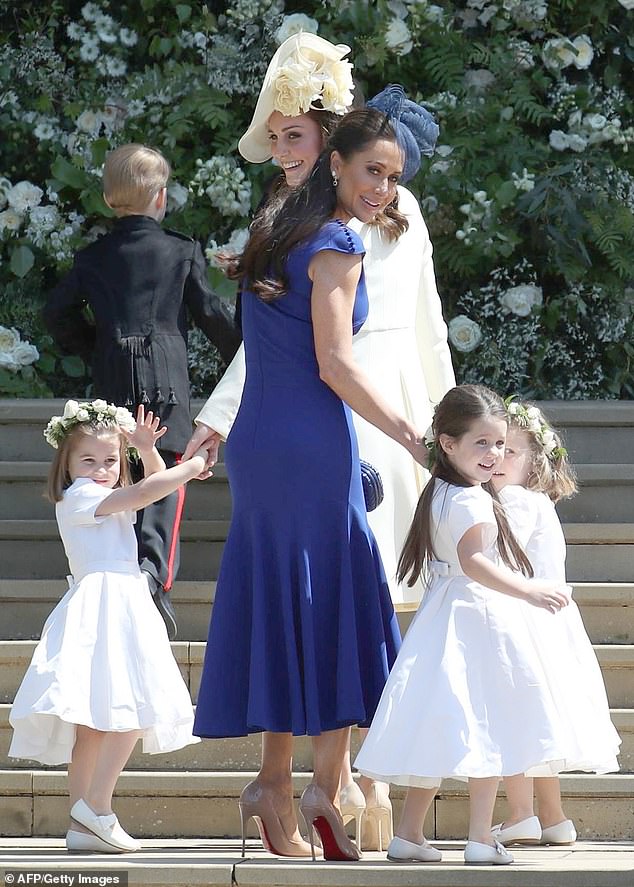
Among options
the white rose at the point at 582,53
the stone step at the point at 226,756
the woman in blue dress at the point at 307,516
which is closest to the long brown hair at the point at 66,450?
the woman in blue dress at the point at 307,516

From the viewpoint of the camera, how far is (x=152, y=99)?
25.8ft

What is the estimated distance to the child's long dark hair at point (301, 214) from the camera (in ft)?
11.7

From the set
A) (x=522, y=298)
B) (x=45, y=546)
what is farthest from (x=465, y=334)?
(x=45, y=546)

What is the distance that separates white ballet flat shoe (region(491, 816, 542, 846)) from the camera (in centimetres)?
395

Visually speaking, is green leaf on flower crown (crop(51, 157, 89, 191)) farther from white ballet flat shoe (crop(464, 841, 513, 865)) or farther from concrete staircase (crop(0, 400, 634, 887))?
white ballet flat shoe (crop(464, 841, 513, 865))

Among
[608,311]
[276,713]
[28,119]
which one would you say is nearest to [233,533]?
[276,713]

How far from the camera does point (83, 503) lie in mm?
4102

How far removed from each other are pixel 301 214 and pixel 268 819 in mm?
1341

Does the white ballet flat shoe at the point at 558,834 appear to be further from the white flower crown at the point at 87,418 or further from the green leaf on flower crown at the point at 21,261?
the green leaf on flower crown at the point at 21,261

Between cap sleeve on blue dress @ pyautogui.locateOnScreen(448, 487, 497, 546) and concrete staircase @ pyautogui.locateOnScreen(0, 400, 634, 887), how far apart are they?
2.57ft

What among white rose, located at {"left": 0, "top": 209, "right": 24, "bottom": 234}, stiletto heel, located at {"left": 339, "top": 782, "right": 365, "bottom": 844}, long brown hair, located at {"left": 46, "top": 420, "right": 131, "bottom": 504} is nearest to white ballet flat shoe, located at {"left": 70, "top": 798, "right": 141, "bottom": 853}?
stiletto heel, located at {"left": 339, "top": 782, "right": 365, "bottom": 844}

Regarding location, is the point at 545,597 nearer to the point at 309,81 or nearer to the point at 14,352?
the point at 309,81

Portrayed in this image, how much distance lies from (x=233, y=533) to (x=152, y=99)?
4.65m

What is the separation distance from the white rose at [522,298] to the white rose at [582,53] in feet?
3.77
